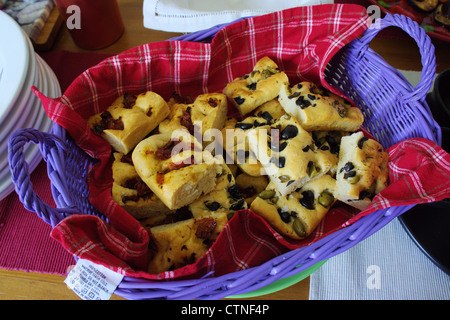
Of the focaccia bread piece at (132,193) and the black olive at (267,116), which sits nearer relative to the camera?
the focaccia bread piece at (132,193)

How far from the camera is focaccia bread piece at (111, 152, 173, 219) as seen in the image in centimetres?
79

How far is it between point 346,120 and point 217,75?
0.42 meters

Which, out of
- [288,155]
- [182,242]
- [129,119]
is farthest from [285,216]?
[129,119]

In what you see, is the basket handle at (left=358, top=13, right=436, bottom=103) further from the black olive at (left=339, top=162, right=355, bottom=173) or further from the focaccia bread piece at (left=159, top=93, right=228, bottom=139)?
the focaccia bread piece at (left=159, top=93, right=228, bottom=139)

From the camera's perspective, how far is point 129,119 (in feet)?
2.81

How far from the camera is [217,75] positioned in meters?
1.03

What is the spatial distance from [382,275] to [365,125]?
17.5 inches

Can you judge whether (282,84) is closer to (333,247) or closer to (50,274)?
(333,247)

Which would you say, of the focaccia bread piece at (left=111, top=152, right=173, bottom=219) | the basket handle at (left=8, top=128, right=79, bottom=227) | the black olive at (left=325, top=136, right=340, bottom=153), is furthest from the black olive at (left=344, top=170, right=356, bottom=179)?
the basket handle at (left=8, top=128, right=79, bottom=227)

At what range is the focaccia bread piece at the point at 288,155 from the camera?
79 cm

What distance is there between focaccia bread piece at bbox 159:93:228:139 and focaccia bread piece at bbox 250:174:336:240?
239mm

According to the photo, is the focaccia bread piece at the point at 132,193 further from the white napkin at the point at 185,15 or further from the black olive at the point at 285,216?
the white napkin at the point at 185,15

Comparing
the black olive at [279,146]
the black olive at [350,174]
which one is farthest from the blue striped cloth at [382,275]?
the black olive at [279,146]

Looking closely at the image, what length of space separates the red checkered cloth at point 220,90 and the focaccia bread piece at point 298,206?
0.10 feet
